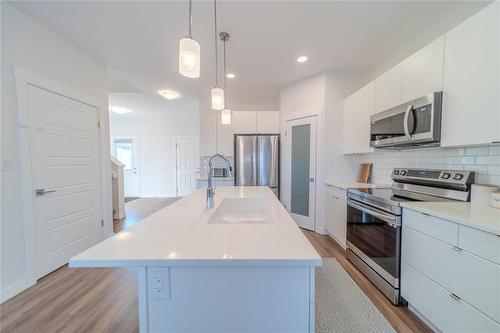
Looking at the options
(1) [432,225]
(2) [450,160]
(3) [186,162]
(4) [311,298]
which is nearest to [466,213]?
(1) [432,225]

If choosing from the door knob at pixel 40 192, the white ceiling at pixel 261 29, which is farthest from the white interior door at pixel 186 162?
the door knob at pixel 40 192

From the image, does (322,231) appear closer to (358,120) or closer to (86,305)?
(358,120)

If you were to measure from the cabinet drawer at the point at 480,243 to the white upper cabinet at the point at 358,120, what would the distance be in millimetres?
1525

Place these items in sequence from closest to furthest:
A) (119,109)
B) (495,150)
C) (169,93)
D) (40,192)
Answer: (495,150)
(40,192)
(169,93)
(119,109)

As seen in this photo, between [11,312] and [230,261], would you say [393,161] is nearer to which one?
[230,261]

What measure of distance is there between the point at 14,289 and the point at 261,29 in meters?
3.41

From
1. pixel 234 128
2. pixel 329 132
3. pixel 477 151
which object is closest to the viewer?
pixel 477 151

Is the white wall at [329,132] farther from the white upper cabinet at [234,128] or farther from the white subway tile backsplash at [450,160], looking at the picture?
the white upper cabinet at [234,128]

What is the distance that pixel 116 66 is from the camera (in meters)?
3.05

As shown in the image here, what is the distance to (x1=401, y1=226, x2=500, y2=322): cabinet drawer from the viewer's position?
3.51ft

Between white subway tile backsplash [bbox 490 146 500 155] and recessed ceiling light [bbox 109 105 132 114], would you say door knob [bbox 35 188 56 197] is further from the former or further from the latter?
recessed ceiling light [bbox 109 105 132 114]

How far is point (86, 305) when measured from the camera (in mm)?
1740

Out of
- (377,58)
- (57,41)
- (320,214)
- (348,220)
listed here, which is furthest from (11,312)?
(377,58)

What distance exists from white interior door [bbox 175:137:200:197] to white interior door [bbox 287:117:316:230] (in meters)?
3.97
